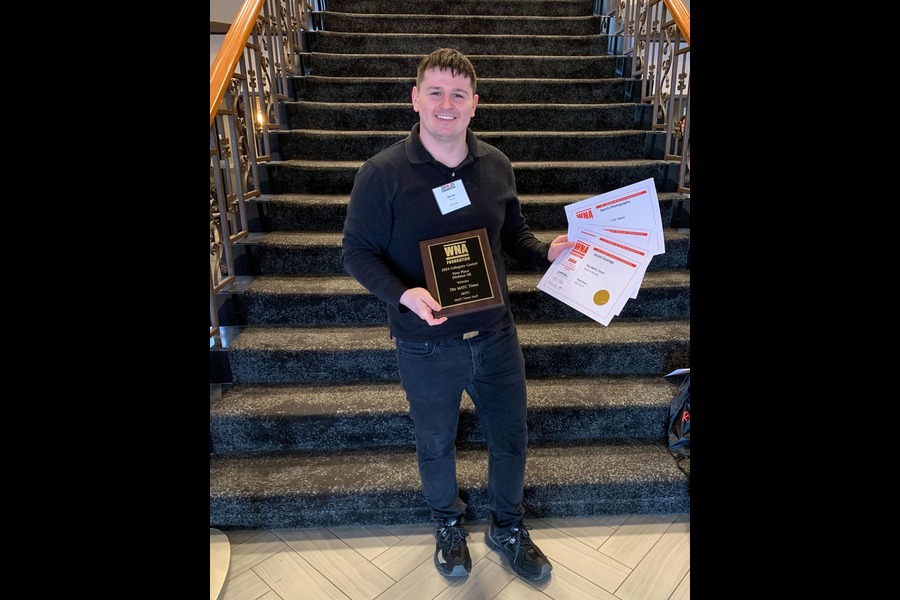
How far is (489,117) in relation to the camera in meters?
2.95

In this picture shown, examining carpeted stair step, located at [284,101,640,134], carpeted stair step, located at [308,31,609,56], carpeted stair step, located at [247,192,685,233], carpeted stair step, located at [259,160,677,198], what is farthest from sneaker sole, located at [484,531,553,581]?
carpeted stair step, located at [308,31,609,56]

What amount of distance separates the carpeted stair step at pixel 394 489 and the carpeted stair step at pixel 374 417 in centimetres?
Answer: 8

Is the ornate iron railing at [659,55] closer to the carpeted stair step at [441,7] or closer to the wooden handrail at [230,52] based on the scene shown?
the carpeted stair step at [441,7]

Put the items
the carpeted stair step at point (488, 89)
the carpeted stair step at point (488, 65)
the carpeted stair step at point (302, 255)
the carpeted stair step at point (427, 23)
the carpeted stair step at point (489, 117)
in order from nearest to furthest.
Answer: the carpeted stair step at point (302, 255) → the carpeted stair step at point (489, 117) → the carpeted stair step at point (488, 89) → the carpeted stair step at point (488, 65) → the carpeted stair step at point (427, 23)

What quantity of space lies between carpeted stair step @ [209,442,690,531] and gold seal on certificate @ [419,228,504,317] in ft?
2.84

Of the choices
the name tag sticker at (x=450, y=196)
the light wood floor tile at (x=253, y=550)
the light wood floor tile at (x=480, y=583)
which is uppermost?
the name tag sticker at (x=450, y=196)

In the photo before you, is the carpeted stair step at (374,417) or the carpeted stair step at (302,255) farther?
the carpeted stair step at (302,255)

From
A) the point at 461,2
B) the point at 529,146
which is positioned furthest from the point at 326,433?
the point at 461,2

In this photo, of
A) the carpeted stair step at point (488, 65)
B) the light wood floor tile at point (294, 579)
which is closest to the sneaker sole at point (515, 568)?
the light wood floor tile at point (294, 579)

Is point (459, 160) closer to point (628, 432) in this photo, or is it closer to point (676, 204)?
point (628, 432)

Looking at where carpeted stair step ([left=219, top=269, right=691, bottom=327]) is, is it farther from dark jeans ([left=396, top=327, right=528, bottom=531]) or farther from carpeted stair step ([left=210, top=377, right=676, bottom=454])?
dark jeans ([left=396, top=327, right=528, bottom=531])

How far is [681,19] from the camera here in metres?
2.44

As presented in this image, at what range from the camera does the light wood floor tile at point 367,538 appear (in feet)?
5.52
